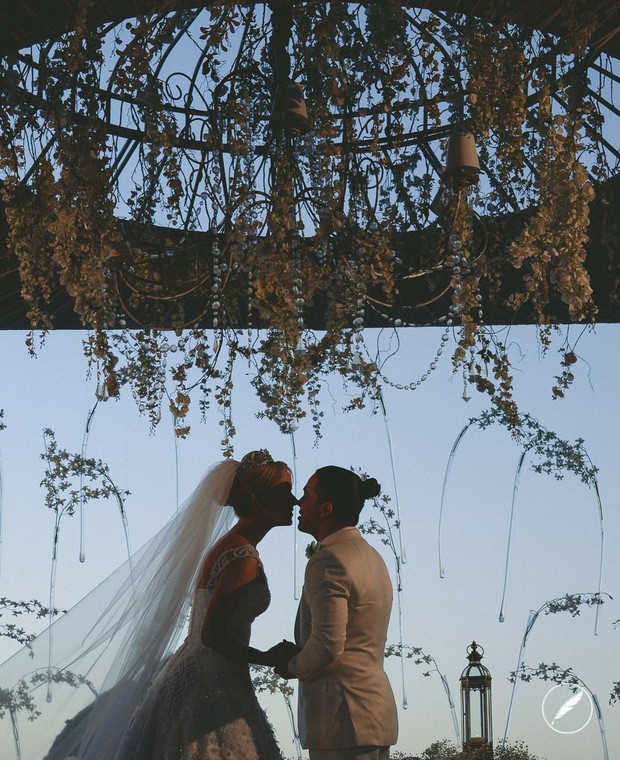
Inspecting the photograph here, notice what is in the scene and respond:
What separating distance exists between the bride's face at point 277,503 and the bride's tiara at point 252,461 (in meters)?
0.09

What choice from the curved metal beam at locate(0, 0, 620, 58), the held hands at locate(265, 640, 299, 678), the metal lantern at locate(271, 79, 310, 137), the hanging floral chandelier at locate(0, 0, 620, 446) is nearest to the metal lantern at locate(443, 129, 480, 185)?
the hanging floral chandelier at locate(0, 0, 620, 446)

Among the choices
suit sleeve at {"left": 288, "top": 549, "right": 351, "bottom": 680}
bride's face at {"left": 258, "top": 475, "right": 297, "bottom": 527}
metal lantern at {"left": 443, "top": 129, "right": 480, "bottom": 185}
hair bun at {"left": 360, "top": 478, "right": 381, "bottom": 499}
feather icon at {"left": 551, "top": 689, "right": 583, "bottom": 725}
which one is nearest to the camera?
suit sleeve at {"left": 288, "top": 549, "right": 351, "bottom": 680}

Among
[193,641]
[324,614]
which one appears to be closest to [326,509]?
[324,614]

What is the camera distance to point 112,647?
3229 millimetres

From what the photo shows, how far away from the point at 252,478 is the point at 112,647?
70 centimetres

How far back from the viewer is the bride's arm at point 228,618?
291 centimetres

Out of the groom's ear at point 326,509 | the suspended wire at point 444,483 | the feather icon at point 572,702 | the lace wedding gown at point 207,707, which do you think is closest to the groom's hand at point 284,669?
the lace wedding gown at point 207,707

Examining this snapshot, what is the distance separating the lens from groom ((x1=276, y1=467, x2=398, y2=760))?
2.73 meters

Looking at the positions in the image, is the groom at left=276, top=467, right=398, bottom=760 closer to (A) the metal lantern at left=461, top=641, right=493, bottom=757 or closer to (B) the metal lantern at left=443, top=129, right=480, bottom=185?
(B) the metal lantern at left=443, top=129, right=480, bottom=185

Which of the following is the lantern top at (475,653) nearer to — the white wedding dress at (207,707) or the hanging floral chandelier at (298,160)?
the hanging floral chandelier at (298,160)

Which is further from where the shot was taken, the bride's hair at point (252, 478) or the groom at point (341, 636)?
the bride's hair at point (252, 478)

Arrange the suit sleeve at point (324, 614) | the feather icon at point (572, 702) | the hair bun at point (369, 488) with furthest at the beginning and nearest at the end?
the feather icon at point (572, 702)
the hair bun at point (369, 488)
the suit sleeve at point (324, 614)

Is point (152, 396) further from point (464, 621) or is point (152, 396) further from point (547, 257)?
point (464, 621)

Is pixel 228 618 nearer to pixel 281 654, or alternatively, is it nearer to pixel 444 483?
pixel 281 654
